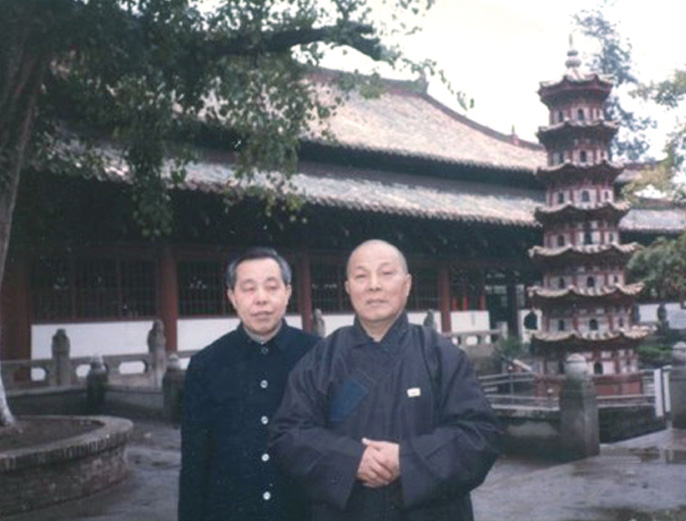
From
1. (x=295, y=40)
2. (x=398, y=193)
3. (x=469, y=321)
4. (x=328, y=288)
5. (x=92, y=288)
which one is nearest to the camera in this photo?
(x=295, y=40)

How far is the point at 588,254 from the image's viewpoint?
12609mm

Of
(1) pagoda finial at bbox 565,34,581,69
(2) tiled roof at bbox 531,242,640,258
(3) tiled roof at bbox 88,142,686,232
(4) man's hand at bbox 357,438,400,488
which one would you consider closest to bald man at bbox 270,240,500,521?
(4) man's hand at bbox 357,438,400,488

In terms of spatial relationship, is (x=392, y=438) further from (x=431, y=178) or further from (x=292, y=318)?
(x=431, y=178)

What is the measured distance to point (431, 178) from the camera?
21.8m

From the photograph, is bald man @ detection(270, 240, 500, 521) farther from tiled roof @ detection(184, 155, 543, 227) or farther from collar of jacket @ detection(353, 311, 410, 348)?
tiled roof @ detection(184, 155, 543, 227)

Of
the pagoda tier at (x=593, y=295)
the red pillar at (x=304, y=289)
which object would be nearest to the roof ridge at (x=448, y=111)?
the red pillar at (x=304, y=289)

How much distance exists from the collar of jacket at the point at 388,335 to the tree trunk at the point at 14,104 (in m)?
5.90

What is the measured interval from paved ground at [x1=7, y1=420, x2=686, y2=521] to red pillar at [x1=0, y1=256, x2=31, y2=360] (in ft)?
15.0

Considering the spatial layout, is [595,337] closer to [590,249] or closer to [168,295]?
[590,249]

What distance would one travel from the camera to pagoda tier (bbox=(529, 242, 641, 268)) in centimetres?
1260

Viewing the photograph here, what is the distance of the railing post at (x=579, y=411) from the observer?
8.67 m

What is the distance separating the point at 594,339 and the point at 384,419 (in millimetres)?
10411

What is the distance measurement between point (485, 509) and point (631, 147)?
36.8 meters

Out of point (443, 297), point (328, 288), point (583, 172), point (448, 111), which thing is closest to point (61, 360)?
point (328, 288)
